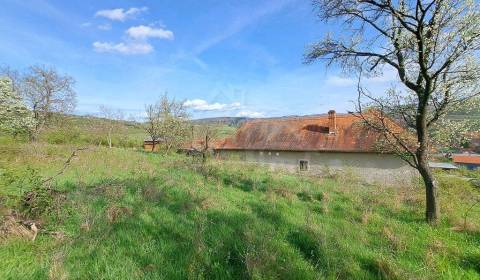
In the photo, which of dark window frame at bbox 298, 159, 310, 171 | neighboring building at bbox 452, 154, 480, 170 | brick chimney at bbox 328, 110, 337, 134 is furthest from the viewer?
neighboring building at bbox 452, 154, 480, 170

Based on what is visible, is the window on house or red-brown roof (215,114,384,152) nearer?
red-brown roof (215,114,384,152)

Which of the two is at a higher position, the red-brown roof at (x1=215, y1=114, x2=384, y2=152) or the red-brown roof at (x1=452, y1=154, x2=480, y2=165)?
the red-brown roof at (x1=215, y1=114, x2=384, y2=152)

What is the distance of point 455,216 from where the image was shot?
7.14 m

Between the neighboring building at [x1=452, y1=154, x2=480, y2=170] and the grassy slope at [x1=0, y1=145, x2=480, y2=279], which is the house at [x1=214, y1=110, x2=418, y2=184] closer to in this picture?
the grassy slope at [x1=0, y1=145, x2=480, y2=279]

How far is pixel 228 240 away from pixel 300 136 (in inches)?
988

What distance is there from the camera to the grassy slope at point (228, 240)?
3.80 metres

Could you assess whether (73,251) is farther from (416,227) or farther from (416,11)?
(416,11)

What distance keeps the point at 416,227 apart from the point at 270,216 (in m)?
3.52

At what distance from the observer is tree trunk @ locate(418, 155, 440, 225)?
6918mm

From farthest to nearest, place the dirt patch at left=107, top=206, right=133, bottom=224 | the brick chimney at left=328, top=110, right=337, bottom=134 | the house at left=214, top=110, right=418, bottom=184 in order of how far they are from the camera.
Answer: the brick chimney at left=328, top=110, right=337, bottom=134, the house at left=214, top=110, right=418, bottom=184, the dirt patch at left=107, top=206, right=133, bottom=224

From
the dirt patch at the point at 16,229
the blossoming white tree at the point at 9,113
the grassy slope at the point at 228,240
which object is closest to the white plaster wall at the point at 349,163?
the grassy slope at the point at 228,240

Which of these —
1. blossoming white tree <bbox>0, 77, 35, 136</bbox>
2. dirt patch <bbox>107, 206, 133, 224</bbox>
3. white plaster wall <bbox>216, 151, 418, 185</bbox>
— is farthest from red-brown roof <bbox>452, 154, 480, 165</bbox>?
blossoming white tree <bbox>0, 77, 35, 136</bbox>

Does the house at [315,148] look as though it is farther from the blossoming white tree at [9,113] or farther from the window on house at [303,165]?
the blossoming white tree at [9,113]

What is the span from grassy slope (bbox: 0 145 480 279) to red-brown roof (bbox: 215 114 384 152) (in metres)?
17.3
